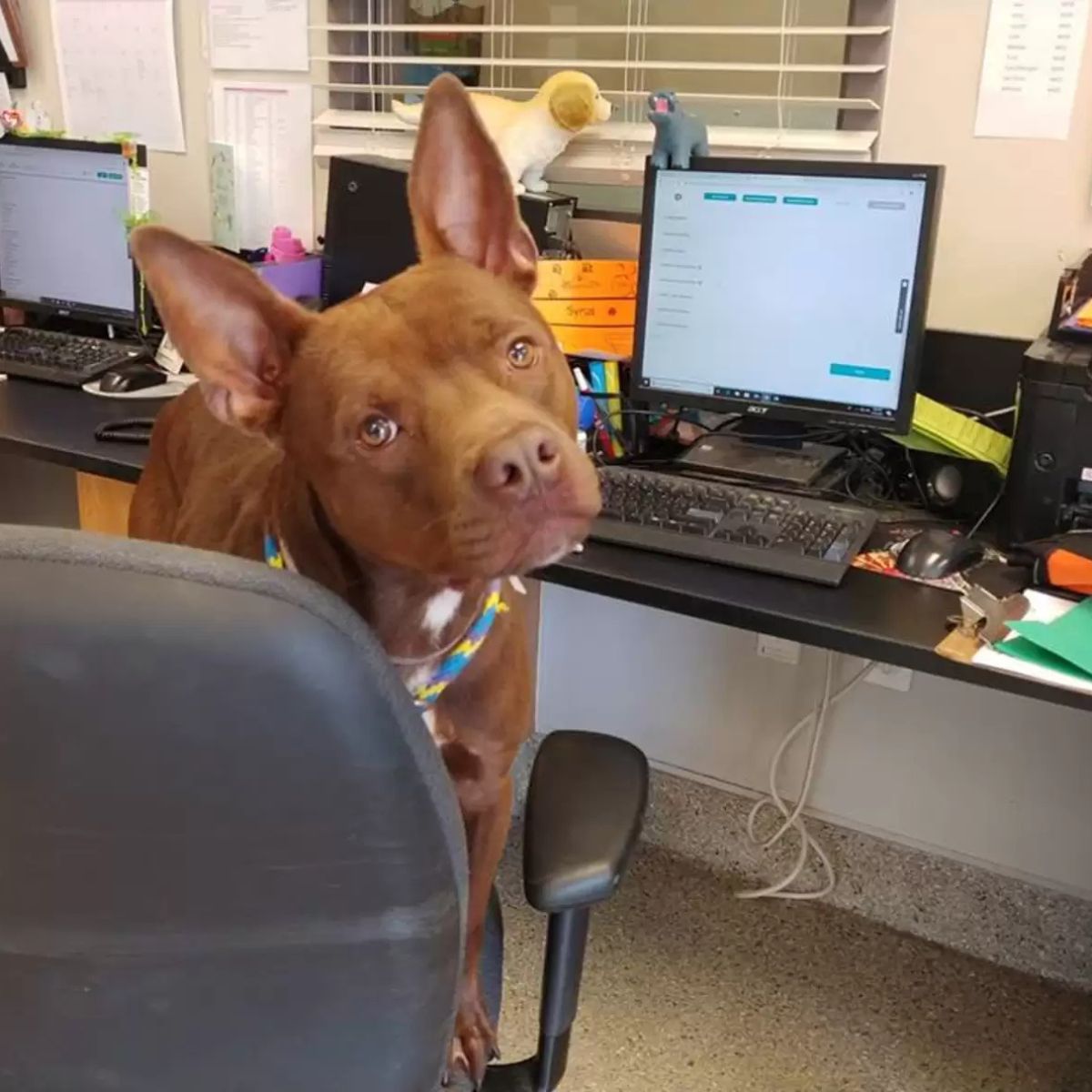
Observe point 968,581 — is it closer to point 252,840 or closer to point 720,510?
point 720,510

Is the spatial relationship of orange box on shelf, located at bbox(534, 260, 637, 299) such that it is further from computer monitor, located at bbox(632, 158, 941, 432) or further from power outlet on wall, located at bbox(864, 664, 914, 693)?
power outlet on wall, located at bbox(864, 664, 914, 693)

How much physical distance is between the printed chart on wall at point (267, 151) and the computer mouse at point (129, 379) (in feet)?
1.35

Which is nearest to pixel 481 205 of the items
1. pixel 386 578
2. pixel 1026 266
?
pixel 386 578

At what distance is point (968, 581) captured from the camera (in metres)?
1.50

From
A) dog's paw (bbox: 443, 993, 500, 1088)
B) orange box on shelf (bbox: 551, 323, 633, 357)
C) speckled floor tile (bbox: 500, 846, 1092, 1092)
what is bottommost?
speckled floor tile (bbox: 500, 846, 1092, 1092)

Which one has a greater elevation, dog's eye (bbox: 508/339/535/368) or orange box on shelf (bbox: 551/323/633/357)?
dog's eye (bbox: 508/339/535/368)

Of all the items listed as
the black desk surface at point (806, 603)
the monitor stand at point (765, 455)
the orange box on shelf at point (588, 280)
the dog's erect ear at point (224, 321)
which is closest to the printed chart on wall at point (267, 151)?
the orange box on shelf at point (588, 280)

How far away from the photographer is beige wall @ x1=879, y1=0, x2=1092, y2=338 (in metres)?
1.82

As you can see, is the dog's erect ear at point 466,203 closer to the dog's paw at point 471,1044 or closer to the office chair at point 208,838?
the office chair at point 208,838

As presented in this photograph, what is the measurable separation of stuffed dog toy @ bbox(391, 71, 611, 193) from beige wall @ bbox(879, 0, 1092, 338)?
1.59 feet

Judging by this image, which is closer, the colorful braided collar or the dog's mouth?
the dog's mouth

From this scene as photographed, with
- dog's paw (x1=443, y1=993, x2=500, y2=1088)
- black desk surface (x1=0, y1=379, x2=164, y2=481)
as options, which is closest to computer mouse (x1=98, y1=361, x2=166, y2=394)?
black desk surface (x1=0, y1=379, x2=164, y2=481)

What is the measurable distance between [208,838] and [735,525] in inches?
39.8

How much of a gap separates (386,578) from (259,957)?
0.42m
